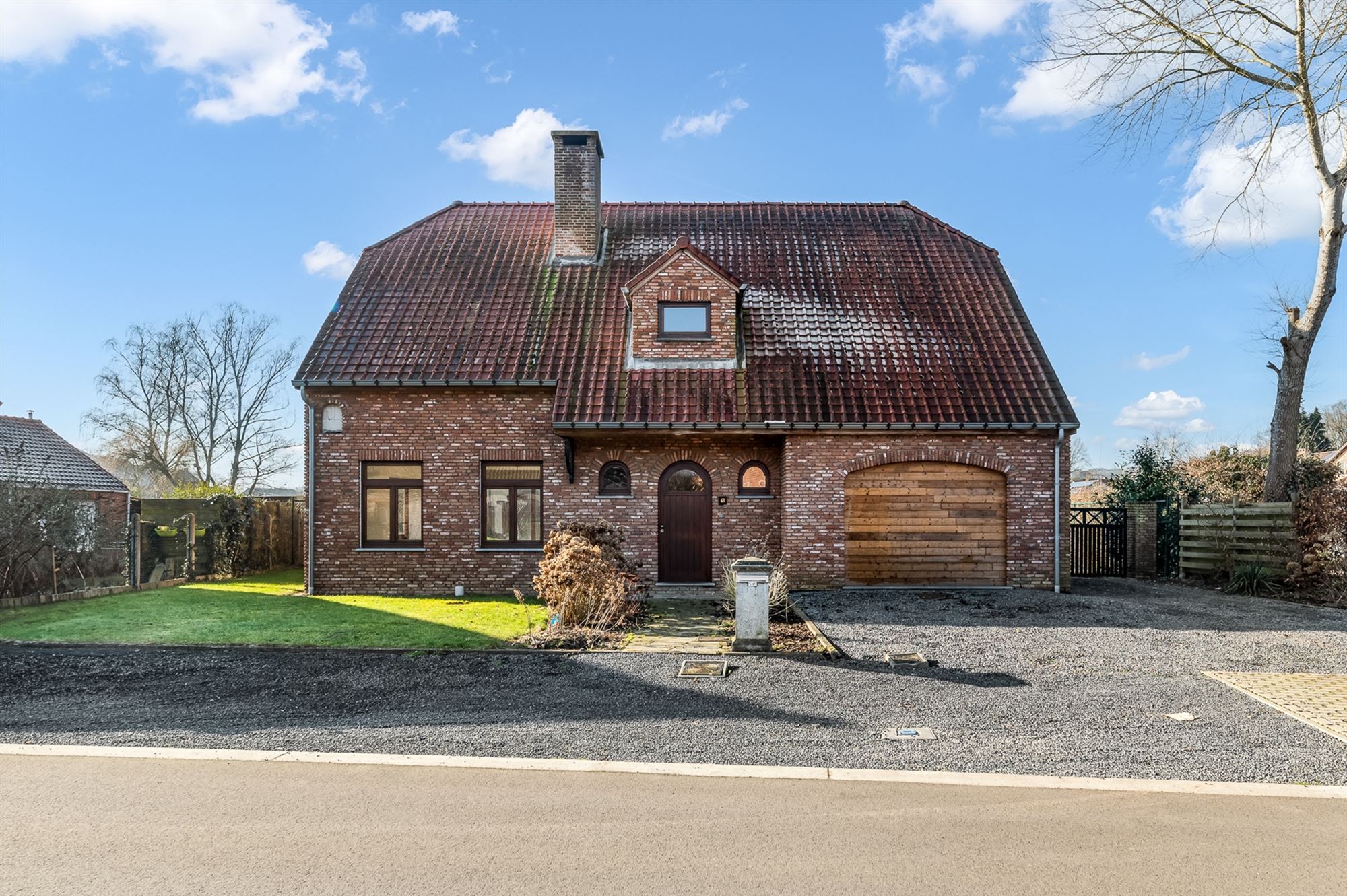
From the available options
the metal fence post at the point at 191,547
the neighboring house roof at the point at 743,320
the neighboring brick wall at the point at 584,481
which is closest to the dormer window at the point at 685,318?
the neighboring house roof at the point at 743,320

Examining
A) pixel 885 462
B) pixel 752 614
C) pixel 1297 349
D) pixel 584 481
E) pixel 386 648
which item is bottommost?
pixel 386 648

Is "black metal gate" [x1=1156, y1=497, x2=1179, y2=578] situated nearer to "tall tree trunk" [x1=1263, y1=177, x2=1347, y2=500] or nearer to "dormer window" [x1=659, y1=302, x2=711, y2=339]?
"tall tree trunk" [x1=1263, y1=177, x2=1347, y2=500]

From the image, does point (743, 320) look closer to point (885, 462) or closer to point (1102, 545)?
point (885, 462)

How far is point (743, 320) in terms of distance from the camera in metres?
17.2

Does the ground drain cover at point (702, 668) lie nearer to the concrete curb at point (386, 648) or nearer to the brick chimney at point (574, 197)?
the concrete curb at point (386, 648)

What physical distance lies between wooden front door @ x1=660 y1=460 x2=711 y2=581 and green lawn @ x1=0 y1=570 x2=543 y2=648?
2.98 m

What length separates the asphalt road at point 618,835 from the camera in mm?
4285

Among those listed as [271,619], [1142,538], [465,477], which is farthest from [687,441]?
[1142,538]

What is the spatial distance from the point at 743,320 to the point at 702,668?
382 inches

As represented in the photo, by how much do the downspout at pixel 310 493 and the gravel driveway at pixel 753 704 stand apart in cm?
587

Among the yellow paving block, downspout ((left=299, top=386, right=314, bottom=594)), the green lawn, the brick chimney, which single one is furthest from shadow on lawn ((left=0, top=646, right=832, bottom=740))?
the brick chimney

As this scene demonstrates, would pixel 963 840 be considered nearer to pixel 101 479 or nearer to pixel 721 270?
pixel 721 270

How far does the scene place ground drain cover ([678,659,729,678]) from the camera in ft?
28.4

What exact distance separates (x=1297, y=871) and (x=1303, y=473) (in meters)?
17.1
